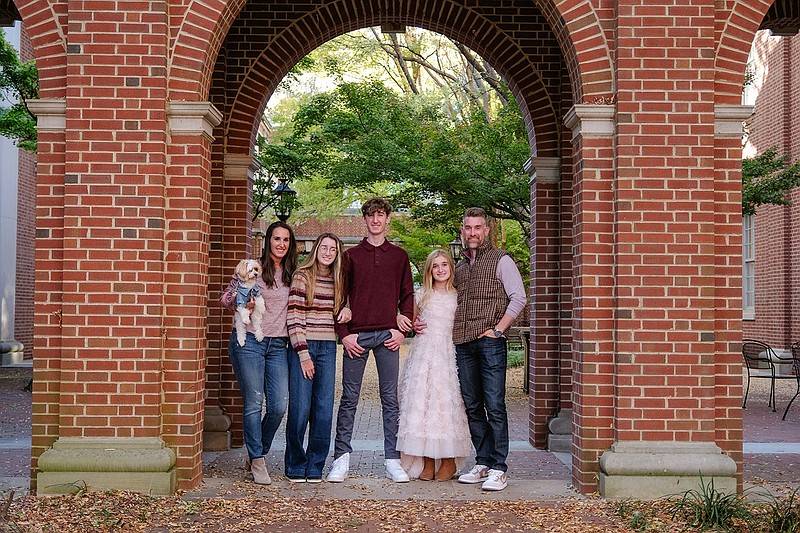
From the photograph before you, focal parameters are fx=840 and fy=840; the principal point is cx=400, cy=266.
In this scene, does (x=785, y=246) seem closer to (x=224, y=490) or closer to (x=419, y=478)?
(x=419, y=478)

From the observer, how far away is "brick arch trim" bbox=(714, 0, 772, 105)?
21.1 feet

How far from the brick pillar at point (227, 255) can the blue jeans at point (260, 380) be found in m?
1.78

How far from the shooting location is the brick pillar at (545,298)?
28.2ft

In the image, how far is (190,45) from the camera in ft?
20.9

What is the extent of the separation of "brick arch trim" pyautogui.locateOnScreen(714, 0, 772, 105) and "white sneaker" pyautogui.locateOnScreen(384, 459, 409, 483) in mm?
3830

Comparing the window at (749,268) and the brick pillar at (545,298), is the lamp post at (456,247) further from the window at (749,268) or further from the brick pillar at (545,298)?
the brick pillar at (545,298)

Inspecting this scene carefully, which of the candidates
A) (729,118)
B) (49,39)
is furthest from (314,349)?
(729,118)

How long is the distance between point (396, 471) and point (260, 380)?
1.34m

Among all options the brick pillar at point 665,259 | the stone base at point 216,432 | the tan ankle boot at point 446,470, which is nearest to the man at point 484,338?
the tan ankle boot at point 446,470

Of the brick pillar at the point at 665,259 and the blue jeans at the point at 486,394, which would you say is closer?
the brick pillar at the point at 665,259

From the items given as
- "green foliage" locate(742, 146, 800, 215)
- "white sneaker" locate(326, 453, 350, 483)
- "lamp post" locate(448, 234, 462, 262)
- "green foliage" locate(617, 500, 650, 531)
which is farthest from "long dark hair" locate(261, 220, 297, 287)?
"lamp post" locate(448, 234, 462, 262)

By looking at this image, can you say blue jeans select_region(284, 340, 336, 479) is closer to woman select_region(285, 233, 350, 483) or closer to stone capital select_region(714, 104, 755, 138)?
woman select_region(285, 233, 350, 483)

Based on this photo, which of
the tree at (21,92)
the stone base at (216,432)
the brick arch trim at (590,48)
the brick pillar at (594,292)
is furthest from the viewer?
the tree at (21,92)

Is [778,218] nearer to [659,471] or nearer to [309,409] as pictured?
[659,471]
